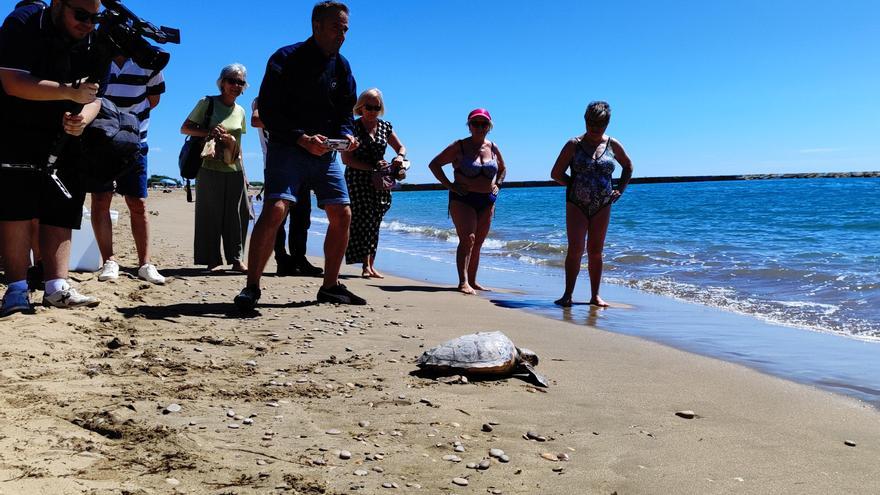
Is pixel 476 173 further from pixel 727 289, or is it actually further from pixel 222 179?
pixel 727 289

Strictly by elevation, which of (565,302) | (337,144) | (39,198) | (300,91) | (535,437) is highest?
(300,91)

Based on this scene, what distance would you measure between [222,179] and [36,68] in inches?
121

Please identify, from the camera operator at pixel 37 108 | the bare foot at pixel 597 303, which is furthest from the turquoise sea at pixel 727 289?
the camera operator at pixel 37 108

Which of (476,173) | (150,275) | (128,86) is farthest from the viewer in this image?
(476,173)

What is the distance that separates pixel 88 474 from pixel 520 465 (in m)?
1.33

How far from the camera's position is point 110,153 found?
4168mm

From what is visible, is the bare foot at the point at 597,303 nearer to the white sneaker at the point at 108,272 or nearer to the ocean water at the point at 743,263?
the ocean water at the point at 743,263

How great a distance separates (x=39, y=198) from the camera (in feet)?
13.2

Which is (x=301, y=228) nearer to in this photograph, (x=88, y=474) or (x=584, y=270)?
(x=584, y=270)

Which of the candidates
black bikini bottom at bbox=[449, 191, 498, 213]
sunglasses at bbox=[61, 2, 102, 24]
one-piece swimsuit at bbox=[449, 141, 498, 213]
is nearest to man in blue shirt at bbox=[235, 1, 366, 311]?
sunglasses at bbox=[61, 2, 102, 24]

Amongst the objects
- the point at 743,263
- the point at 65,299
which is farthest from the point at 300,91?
the point at 743,263

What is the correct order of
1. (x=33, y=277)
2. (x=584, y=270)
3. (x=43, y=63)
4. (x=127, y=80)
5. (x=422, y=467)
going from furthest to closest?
(x=584, y=270)
(x=127, y=80)
(x=33, y=277)
(x=43, y=63)
(x=422, y=467)

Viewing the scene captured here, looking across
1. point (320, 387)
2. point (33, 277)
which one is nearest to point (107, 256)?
point (33, 277)

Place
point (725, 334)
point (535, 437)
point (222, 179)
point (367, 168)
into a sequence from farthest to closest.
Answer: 1. point (367, 168)
2. point (222, 179)
3. point (725, 334)
4. point (535, 437)
